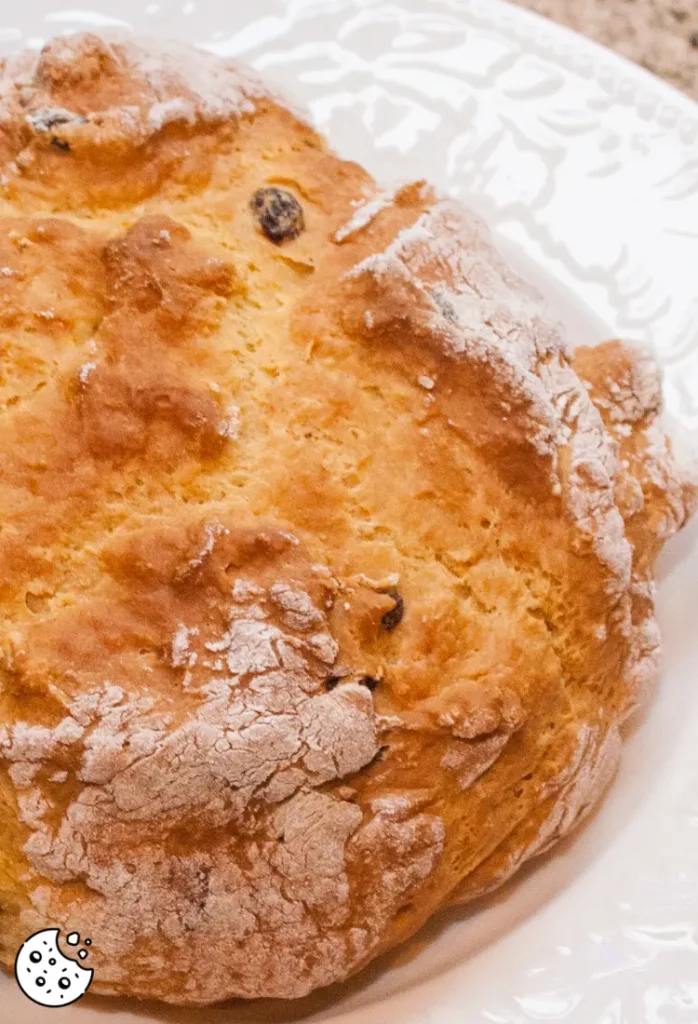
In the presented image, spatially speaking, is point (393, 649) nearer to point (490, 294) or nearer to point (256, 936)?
point (256, 936)

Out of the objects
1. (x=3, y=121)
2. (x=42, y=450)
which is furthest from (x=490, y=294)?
(x=3, y=121)

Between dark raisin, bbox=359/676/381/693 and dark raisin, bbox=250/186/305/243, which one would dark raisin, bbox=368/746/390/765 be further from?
Result: dark raisin, bbox=250/186/305/243

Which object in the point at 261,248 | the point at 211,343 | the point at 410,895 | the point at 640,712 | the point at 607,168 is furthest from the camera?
the point at 607,168

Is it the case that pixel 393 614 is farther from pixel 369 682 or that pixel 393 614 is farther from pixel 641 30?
pixel 641 30

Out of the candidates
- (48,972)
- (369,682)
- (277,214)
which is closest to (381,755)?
(369,682)

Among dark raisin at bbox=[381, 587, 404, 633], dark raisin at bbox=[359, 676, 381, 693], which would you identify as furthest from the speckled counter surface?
dark raisin at bbox=[359, 676, 381, 693]

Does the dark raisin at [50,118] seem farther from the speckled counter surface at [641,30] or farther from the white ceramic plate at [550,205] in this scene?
the speckled counter surface at [641,30]
